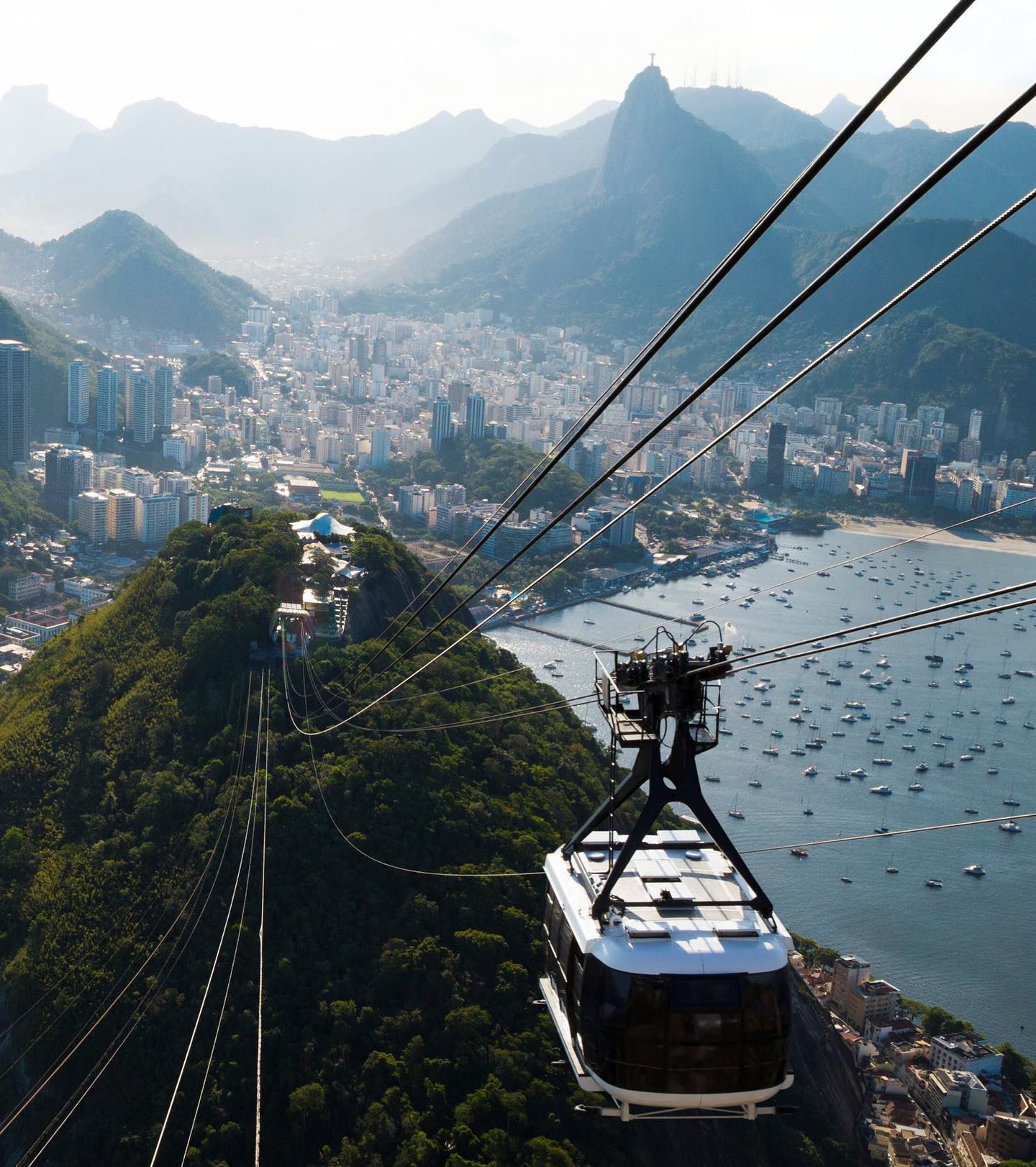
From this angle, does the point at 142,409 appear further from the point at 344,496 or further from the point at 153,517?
the point at 153,517

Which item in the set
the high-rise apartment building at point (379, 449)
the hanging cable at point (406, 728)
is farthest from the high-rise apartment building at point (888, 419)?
the hanging cable at point (406, 728)

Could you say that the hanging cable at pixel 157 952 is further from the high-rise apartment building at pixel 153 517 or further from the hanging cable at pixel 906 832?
the high-rise apartment building at pixel 153 517

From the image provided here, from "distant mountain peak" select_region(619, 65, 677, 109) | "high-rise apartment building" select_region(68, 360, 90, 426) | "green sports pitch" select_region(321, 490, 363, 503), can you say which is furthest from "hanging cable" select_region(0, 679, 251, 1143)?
"distant mountain peak" select_region(619, 65, 677, 109)

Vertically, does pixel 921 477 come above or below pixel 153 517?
above

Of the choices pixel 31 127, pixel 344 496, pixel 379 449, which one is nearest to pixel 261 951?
pixel 344 496

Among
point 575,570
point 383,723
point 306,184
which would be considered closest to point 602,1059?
point 383,723

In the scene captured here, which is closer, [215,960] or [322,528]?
[215,960]

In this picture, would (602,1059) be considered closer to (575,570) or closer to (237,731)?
(237,731)
